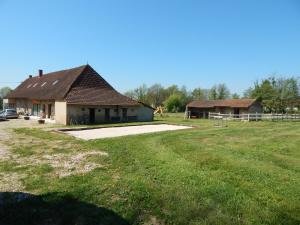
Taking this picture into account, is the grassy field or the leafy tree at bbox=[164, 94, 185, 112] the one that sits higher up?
the leafy tree at bbox=[164, 94, 185, 112]

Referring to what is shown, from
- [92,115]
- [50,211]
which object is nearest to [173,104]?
[92,115]

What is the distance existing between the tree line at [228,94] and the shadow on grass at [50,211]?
44.9 m

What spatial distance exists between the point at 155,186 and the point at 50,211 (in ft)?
8.46

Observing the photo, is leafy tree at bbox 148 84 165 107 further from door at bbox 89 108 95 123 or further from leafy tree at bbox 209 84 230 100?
door at bbox 89 108 95 123

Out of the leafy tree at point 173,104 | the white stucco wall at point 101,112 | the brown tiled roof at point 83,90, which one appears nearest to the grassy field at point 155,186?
the white stucco wall at point 101,112

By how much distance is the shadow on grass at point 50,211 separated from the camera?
570 cm

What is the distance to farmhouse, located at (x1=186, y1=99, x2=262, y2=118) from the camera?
1746 inches

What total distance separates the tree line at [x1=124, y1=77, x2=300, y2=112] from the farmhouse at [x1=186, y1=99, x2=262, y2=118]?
2896mm

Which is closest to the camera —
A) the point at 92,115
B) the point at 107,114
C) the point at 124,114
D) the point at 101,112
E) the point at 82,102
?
the point at 82,102

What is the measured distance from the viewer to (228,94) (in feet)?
282

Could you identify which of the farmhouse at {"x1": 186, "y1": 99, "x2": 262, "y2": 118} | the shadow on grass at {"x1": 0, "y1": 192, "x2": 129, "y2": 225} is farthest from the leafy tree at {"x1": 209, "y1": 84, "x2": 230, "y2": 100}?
the shadow on grass at {"x1": 0, "y1": 192, "x2": 129, "y2": 225}

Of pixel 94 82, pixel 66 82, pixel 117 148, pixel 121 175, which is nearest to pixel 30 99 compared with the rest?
pixel 66 82

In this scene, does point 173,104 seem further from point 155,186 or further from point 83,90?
point 155,186

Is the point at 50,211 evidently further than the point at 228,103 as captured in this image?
No
